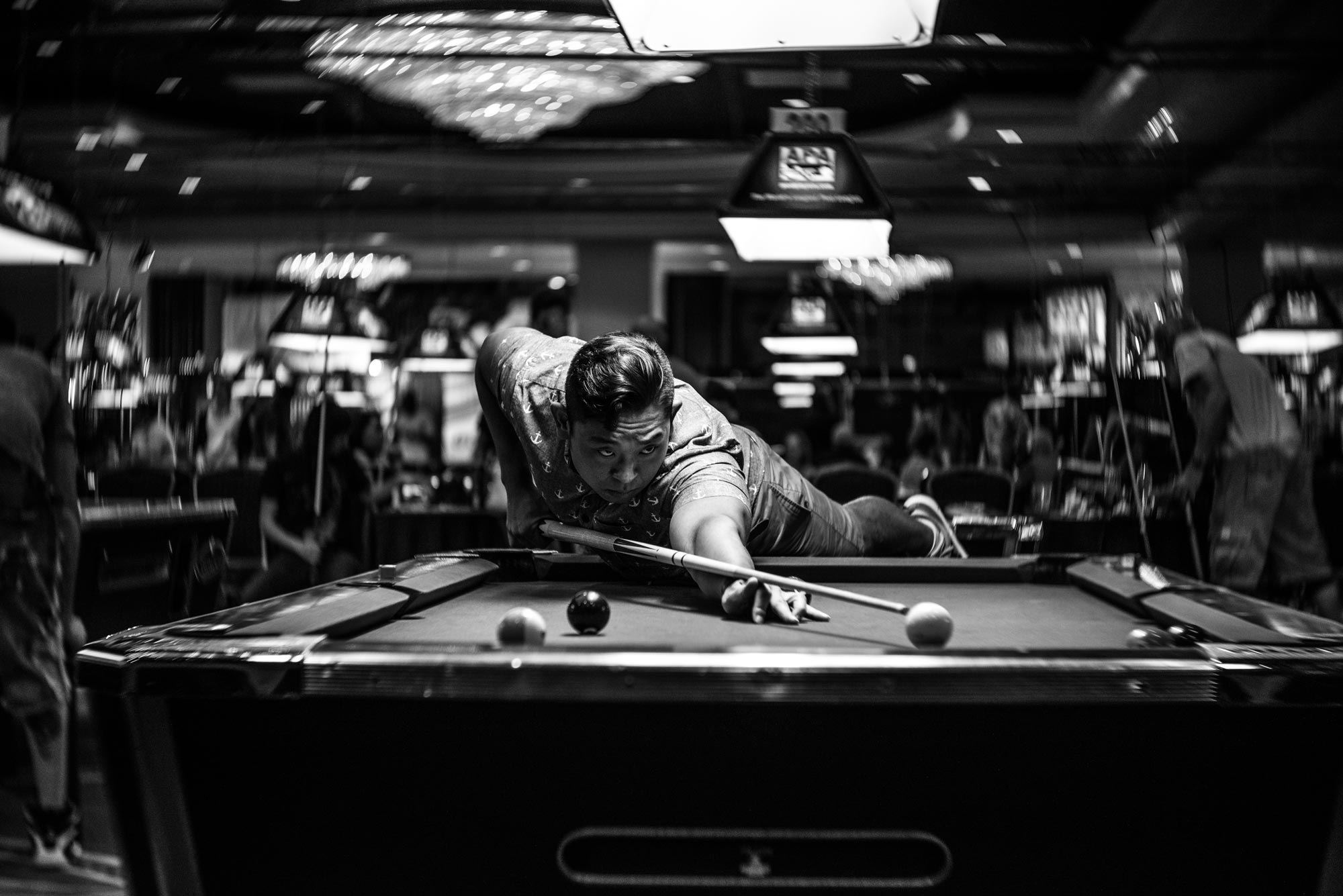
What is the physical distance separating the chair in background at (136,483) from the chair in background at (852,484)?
2751 millimetres

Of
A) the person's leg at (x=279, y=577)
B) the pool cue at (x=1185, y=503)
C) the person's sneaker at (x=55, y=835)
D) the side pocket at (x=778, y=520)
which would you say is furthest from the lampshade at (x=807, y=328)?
the person's sneaker at (x=55, y=835)

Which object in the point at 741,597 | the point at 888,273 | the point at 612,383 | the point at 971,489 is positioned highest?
the point at 888,273

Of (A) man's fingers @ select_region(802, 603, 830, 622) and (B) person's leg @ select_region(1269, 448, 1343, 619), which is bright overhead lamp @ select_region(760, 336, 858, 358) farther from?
(A) man's fingers @ select_region(802, 603, 830, 622)

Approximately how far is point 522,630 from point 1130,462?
16.1 ft

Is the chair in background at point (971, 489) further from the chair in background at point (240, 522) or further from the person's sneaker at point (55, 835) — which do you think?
the person's sneaker at point (55, 835)

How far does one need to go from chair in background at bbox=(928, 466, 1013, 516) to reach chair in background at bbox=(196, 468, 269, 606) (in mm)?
3163

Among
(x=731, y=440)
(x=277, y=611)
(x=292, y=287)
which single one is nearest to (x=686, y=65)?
(x=292, y=287)

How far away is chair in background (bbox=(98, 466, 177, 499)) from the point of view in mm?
4105

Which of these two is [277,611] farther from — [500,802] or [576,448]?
[576,448]

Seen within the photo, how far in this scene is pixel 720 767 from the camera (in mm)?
1104

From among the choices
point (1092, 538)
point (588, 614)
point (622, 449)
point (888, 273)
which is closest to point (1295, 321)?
point (1092, 538)

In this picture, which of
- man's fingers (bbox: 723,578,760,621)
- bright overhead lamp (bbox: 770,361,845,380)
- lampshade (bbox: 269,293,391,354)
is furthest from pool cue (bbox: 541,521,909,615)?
bright overhead lamp (bbox: 770,361,845,380)

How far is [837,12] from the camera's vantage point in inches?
88.4

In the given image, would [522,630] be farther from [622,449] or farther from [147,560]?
[147,560]
